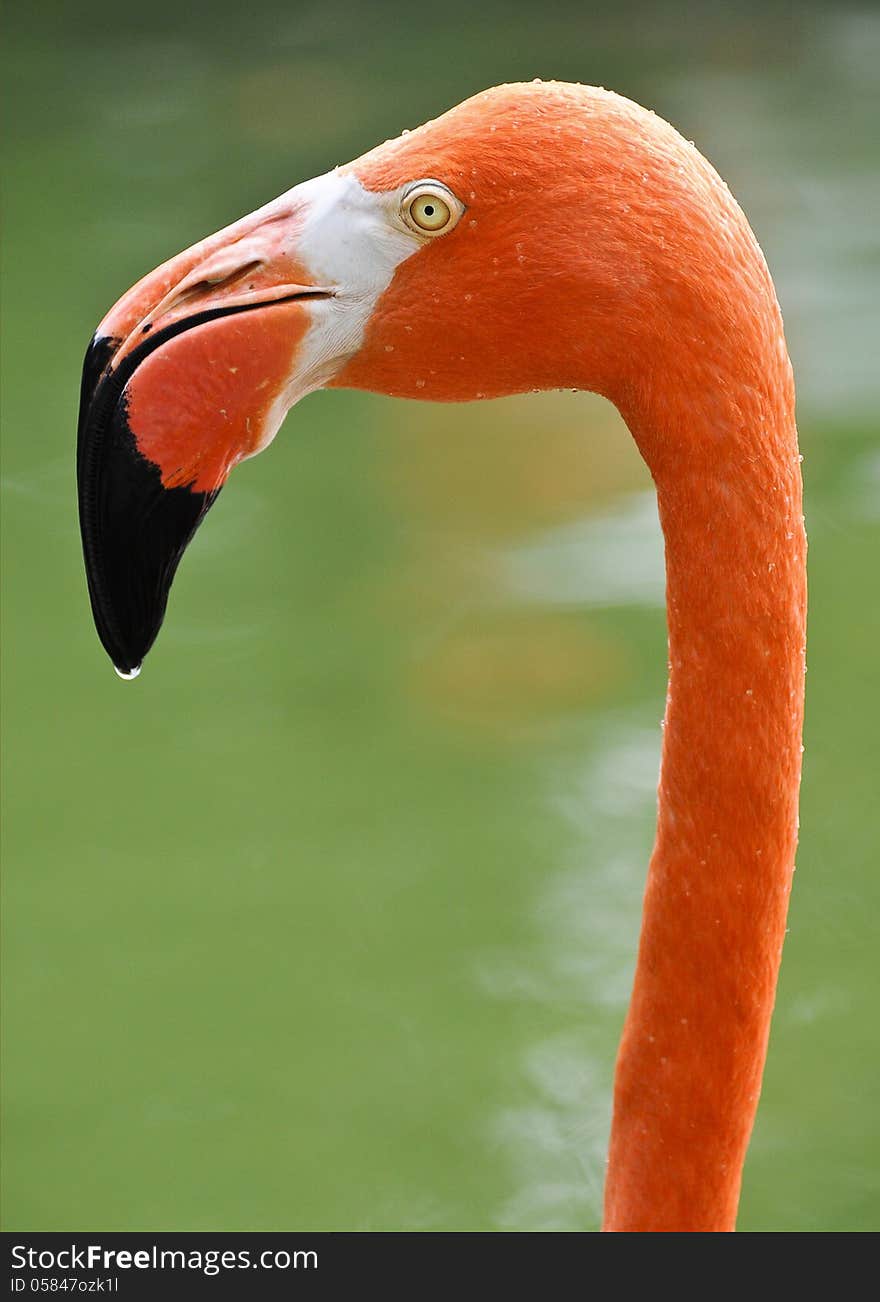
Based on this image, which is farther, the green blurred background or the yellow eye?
the green blurred background

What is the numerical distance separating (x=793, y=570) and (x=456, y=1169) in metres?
1.35

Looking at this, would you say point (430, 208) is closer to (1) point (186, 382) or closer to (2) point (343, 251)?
(2) point (343, 251)

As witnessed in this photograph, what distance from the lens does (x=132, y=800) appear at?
2.95 metres

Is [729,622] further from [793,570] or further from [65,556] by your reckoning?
[65,556]

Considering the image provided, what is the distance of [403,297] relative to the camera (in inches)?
49.5

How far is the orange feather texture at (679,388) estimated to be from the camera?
1192mm

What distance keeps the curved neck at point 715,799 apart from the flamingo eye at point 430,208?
7.6 inches

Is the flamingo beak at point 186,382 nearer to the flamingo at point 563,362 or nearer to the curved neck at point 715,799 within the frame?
the flamingo at point 563,362

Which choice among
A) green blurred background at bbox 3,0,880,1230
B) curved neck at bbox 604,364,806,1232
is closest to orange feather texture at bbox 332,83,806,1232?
curved neck at bbox 604,364,806,1232

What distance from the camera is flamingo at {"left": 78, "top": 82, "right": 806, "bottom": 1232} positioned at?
1.20 meters

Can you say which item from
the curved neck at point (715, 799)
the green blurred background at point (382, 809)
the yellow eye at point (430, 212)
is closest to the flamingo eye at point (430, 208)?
the yellow eye at point (430, 212)

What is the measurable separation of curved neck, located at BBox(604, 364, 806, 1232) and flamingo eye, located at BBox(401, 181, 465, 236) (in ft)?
0.63

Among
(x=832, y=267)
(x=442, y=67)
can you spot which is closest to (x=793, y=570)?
(x=832, y=267)

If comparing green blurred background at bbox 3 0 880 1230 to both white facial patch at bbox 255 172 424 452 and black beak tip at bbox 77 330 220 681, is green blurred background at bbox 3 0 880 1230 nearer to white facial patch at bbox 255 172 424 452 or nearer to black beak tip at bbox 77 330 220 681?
black beak tip at bbox 77 330 220 681
